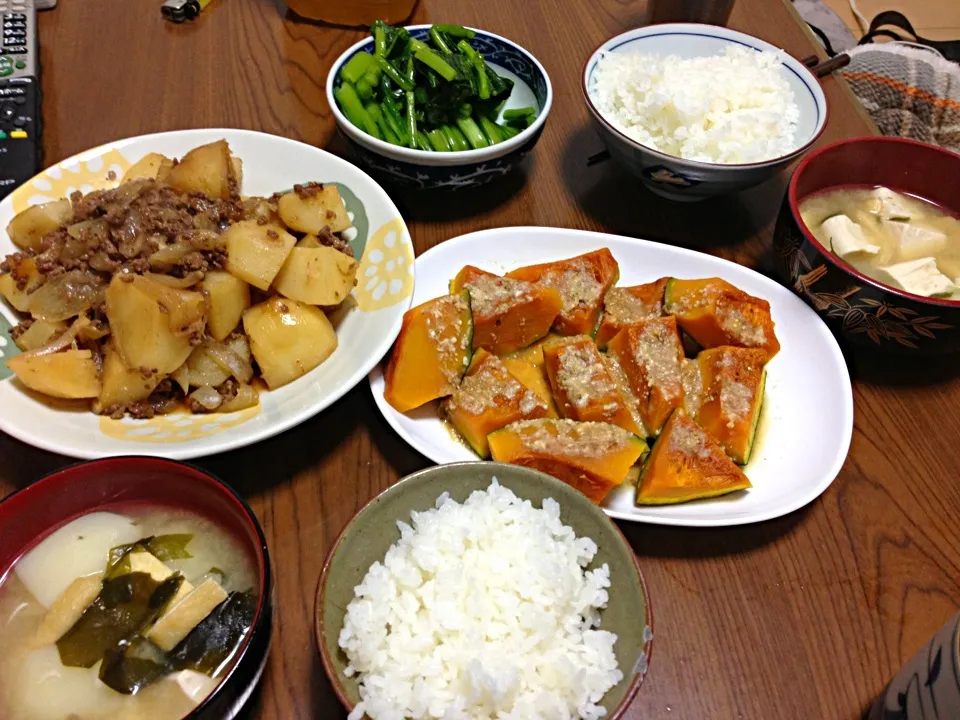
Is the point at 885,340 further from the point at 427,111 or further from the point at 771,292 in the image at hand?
the point at 427,111

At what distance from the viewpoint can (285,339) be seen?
124 cm

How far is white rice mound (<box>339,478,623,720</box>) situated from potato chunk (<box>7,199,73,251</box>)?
3.24ft

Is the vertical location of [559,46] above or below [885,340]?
above

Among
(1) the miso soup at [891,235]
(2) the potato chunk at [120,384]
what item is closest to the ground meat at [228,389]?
(2) the potato chunk at [120,384]

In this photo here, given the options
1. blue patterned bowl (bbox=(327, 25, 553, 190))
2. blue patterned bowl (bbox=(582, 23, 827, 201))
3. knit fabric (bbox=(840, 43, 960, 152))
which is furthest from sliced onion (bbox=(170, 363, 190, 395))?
knit fabric (bbox=(840, 43, 960, 152))

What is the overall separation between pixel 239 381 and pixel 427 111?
3.17 feet

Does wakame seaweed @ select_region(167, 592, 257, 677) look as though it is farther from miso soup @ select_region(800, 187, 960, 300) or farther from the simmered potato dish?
miso soup @ select_region(800, 187, 960, 300)

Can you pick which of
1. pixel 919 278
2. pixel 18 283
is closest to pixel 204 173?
pixel 18 283

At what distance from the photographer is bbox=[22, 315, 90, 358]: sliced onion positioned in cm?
117

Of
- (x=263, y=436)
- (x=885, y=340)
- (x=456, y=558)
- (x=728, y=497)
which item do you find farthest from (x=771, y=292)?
(x=263, y=436)

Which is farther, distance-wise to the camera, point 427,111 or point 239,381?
point 427,111

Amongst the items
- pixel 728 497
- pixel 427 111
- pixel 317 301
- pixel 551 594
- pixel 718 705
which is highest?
pixel 427 111

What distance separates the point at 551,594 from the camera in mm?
944

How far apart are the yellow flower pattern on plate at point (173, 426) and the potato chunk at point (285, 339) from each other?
0.30 feet
